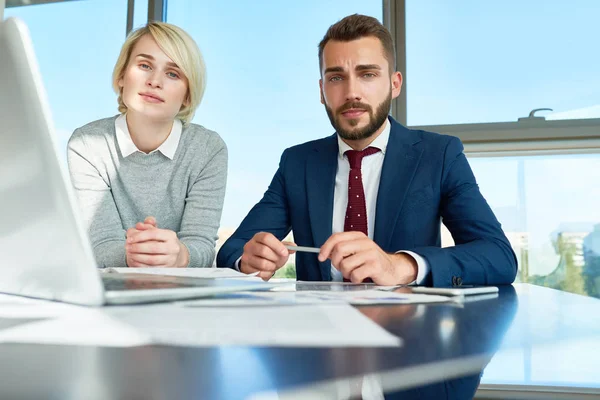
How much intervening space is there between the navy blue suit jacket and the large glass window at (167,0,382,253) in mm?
1272

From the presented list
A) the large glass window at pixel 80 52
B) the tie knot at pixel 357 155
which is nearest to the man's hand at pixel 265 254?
the tie knot at pixel 357 155

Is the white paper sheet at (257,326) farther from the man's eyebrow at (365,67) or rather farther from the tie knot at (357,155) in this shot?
the man's eyebrow at (365,67)

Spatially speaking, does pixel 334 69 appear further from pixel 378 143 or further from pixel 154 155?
pixel 154 155

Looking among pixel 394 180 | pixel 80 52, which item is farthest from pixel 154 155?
pixel 80 52

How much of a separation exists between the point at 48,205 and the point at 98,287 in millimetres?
74

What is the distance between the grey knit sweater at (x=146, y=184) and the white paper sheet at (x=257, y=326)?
1113 millimetres

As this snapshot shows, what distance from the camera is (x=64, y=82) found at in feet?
11.3

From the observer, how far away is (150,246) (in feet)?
3.68

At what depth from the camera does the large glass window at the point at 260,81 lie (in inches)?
119

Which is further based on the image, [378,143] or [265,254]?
[378,143]

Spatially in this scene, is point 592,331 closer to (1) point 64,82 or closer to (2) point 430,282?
(2) point 430,282

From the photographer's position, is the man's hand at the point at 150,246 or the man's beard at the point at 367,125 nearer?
the man's hand at the point at 150,246

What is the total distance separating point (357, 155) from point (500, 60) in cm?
151

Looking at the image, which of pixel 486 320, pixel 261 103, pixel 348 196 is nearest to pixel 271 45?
pixel 261 103
